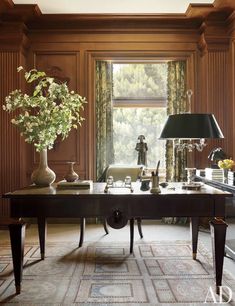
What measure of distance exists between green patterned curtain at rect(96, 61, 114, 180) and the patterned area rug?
5.79ft

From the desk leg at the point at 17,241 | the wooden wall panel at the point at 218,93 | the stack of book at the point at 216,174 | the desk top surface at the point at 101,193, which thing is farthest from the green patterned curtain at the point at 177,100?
the desk leg at the point at 17,241

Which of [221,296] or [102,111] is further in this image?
[102,111]

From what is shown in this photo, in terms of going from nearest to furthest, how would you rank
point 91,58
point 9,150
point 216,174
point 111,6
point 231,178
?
point 231,178 < point 216,174 < point 111,6 < point 9,150 < point 91,58

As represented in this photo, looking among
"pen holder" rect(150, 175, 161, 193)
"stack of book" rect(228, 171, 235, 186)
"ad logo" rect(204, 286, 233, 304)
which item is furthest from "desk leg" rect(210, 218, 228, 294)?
"stack of book" rect(228, 171, 235, 186)

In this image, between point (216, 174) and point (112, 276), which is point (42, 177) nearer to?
point (112, 276)

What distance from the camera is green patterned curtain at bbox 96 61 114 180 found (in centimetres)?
556

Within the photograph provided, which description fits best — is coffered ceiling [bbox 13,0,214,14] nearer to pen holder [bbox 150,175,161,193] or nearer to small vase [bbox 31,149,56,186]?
small vase [bbox 31,149,56,186]

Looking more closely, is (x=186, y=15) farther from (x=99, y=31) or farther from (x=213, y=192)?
(x=213, y=192)

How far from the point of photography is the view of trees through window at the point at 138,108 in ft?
19.1

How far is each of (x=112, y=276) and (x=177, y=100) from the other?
3.25 metres

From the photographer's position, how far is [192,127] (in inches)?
103

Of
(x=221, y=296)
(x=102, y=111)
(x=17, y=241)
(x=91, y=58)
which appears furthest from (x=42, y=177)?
(x=91, y=58)

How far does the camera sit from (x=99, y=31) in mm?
5492

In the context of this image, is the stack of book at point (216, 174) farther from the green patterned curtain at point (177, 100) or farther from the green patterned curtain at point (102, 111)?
the green patterned curtain at point (102, 111)
